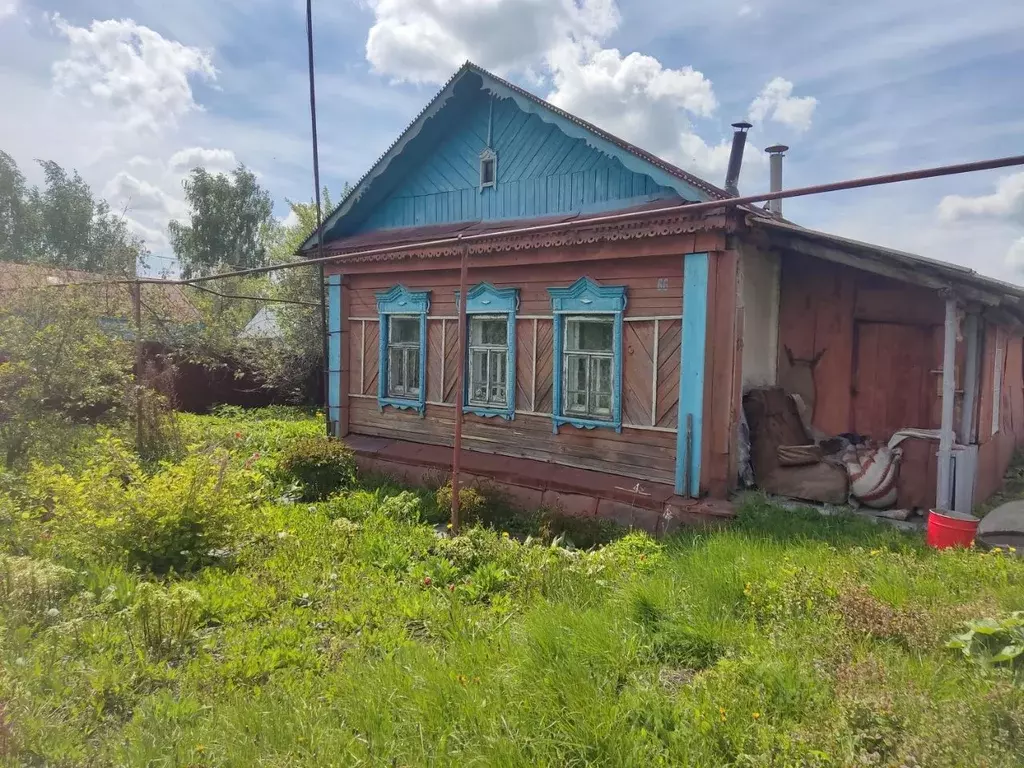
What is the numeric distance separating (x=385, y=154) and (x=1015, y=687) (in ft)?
30.5

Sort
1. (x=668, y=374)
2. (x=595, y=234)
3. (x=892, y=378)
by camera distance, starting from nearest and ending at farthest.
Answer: (x=668, y=374) → (x=595, y=234) → (x=892, y=378)

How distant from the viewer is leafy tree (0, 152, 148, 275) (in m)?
33.4

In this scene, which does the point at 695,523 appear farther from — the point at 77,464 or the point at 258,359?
the point at 258,359

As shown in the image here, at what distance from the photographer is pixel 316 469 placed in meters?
9.09

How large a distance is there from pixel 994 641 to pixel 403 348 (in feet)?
26.8

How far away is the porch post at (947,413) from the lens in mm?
5891

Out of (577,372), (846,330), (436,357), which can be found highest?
(846,330)

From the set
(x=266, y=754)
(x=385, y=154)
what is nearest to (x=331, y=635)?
(x=266, y=754)

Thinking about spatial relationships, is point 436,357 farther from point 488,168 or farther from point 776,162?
point 776,162

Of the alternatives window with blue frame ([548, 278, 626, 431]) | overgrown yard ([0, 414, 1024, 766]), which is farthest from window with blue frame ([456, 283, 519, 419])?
overgrown yard ([0, 414, 1024, 766])

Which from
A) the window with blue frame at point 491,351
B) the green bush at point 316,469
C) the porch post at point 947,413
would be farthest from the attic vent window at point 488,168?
the porch post at point 947,413

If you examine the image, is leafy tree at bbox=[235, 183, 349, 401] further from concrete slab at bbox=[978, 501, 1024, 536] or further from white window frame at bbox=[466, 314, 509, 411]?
concrete slab at bbox=[978, 501, 1024, 536]

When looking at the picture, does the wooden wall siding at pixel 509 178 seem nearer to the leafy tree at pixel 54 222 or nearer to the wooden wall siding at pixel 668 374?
the wooden wall siding at pixel 668 374

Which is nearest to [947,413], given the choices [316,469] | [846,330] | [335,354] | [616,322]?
[846,330]
